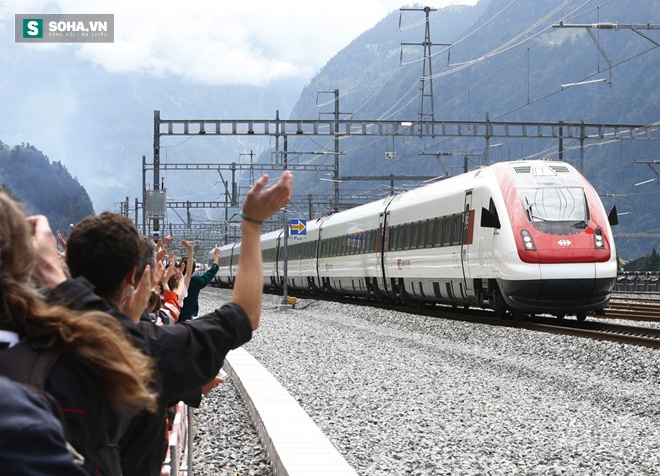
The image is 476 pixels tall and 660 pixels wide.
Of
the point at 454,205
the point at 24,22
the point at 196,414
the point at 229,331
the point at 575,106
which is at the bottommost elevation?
the point at 196,414

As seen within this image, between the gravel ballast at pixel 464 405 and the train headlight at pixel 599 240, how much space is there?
2.46 m

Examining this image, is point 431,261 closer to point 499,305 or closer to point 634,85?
point 499,305

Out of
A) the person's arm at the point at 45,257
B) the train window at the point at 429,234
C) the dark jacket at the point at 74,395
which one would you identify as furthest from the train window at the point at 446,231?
the dark jacket at the point at 74,395

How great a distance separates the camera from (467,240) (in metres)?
24.1

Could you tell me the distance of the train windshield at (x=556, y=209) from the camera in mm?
21781

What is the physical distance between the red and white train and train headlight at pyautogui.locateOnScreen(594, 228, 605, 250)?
0.7 inches

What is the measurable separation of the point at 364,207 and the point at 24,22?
41.8 feet

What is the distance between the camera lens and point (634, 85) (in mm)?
180500

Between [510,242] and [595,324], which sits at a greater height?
[510,242]

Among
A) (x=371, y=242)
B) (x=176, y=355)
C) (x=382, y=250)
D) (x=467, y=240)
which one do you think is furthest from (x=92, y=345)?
(x=371, y=242)

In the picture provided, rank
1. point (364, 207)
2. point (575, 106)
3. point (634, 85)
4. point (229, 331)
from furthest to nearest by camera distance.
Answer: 1. point (575, 106)
2. point (634, 85)
3. point (364, 207)
4. point (229, 331)

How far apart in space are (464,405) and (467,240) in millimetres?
12537

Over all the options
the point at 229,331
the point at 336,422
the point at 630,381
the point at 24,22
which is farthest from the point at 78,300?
the point at 24,22

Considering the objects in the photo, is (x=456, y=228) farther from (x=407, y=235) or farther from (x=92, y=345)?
(x=92, y=345)
